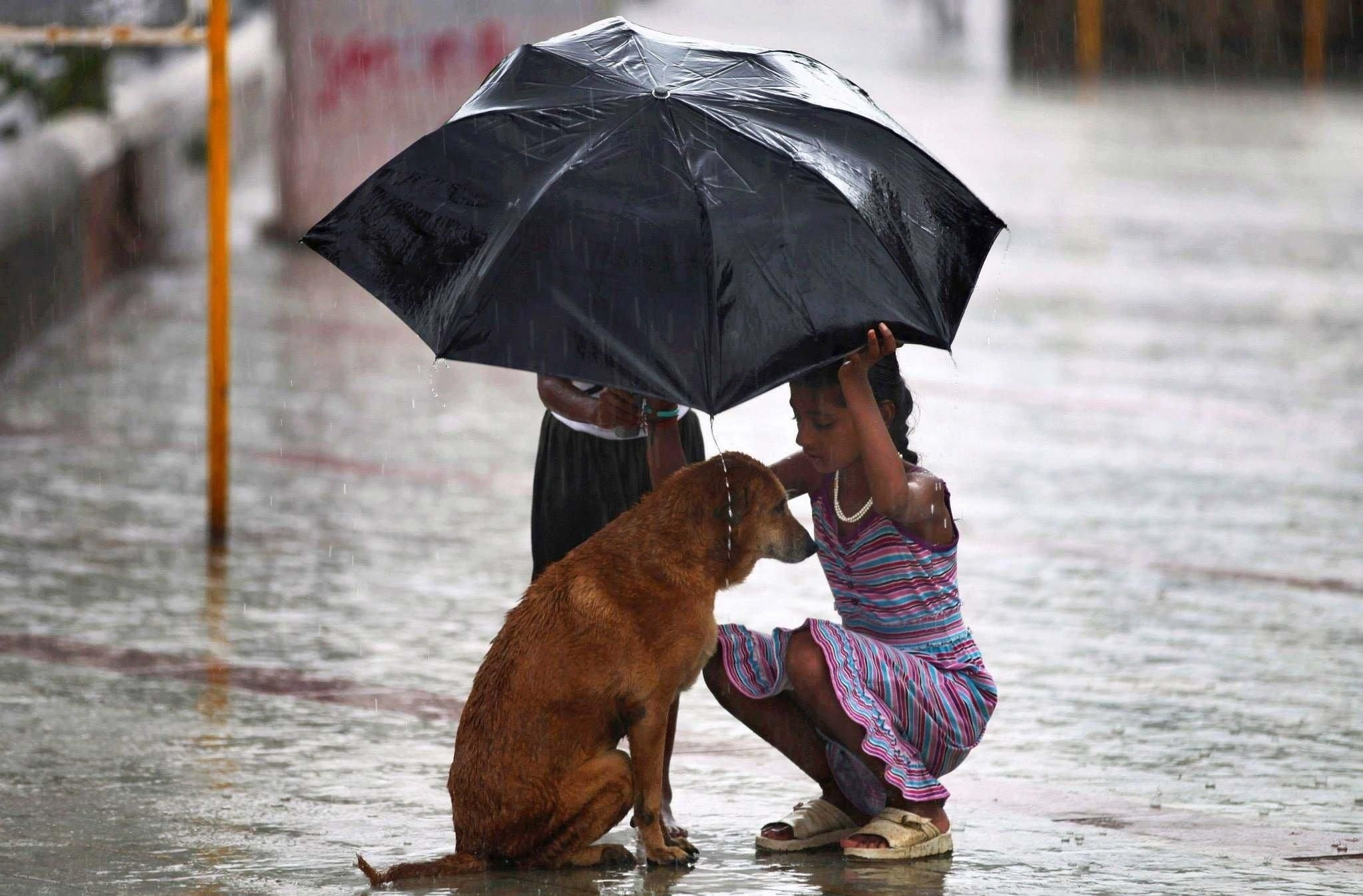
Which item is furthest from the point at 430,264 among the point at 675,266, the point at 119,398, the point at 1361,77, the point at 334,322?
the point at 1361,77

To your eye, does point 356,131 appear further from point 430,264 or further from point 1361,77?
point 1361,77

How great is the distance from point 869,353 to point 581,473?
0.95 meters

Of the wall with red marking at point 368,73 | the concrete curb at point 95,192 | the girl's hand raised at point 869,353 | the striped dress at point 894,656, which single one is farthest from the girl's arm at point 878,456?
the wall with red marking at point 368,73

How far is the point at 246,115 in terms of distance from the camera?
20047mm

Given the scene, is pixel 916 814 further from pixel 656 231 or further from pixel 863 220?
pixel 656 231

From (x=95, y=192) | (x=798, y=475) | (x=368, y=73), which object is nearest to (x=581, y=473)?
(x=798, y=475)

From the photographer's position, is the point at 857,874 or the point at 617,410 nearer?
the point at 857,874

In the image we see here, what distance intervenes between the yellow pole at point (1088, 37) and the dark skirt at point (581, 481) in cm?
2638

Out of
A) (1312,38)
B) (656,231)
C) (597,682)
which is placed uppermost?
(1312,38)

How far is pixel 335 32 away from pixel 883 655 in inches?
452

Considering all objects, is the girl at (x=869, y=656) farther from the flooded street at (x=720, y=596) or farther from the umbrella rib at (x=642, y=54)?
the umbrella rib at (x=642, y=54)

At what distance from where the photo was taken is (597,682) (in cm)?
454

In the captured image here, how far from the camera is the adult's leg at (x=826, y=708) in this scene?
4.75 meters

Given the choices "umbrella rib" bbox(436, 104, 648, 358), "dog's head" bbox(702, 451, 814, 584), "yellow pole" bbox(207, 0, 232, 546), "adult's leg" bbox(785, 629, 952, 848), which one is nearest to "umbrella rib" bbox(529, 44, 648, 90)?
"umbrella rib" bbox(436, 104, 648, 358)
